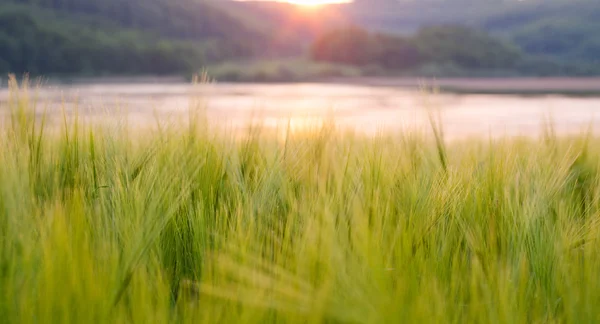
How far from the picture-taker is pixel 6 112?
139 cm

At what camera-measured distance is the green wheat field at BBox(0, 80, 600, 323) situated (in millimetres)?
745

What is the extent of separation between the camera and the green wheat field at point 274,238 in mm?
745

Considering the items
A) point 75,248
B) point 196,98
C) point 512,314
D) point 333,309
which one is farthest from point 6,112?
point 512,314

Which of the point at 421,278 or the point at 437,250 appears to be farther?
the point at 437,250

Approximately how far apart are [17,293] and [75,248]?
0.09 meters

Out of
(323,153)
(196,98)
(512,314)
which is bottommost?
(512,314)

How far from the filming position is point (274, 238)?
94 centimetres

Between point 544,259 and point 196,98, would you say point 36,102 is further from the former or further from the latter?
point 544,259

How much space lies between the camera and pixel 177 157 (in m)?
1.13

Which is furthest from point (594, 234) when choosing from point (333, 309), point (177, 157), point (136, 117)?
point (136, 117)

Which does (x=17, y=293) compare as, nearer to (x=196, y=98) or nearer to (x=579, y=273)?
A: (x=196, y=98)

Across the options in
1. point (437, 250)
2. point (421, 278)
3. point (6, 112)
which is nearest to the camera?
point (421, 278)

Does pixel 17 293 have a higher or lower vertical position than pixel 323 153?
lower

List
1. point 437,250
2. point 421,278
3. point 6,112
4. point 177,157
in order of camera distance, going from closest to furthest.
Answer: point 421,278, point 437,250, point 177,157, point 6,112
